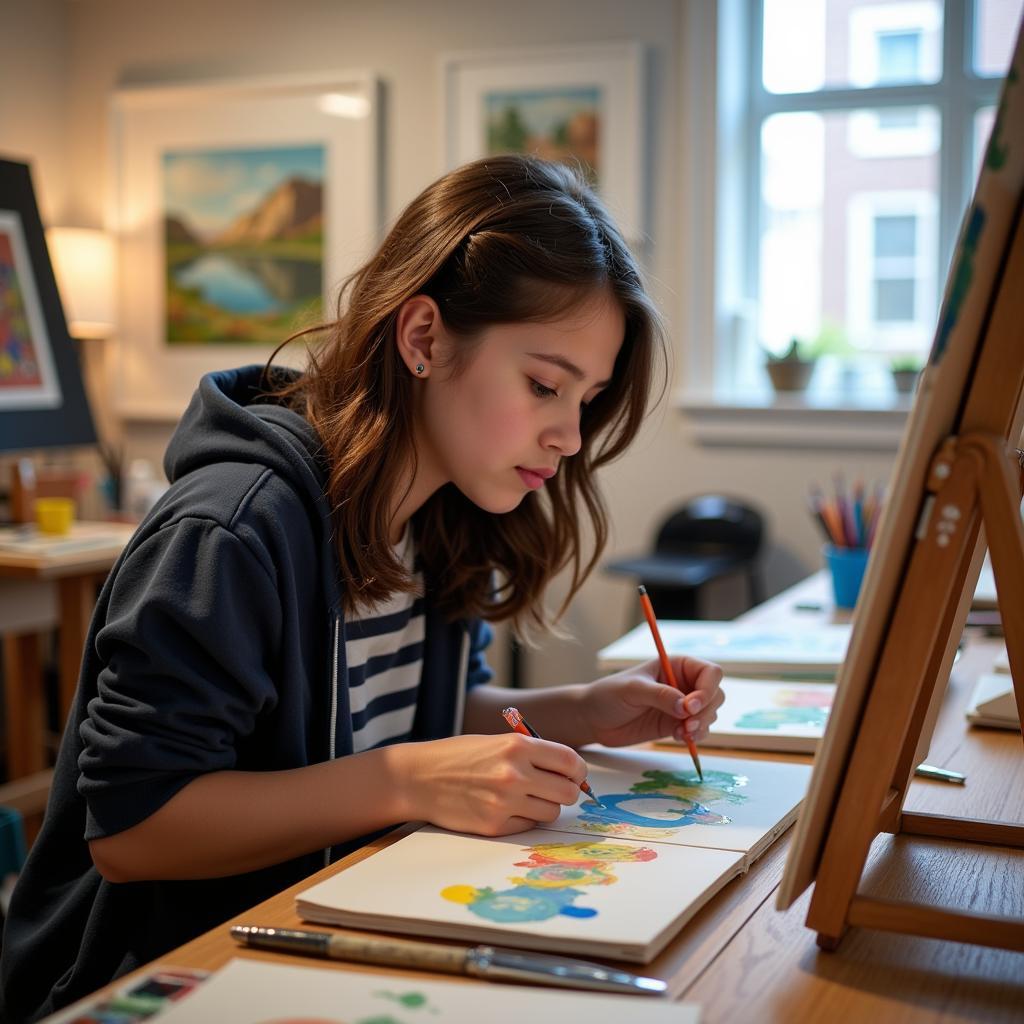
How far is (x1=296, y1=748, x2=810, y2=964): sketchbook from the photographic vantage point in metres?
0.70

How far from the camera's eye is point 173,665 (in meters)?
0.86

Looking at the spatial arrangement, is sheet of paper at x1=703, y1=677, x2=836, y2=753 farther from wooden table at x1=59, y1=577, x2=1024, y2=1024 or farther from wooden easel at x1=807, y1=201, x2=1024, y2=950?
wooden easel at x1=807, y1=201, x2=1024, y2=950

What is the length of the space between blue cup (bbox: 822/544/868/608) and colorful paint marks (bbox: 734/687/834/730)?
579 mm

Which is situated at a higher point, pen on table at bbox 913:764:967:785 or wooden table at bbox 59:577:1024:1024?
wooden table at bbox 59:577:1024:1024

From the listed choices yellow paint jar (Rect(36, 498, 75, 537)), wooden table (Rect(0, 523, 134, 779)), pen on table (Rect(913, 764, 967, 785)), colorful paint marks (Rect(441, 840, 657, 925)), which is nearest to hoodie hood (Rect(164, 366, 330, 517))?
colorful paint marks (Rect(441, 840, 657, 925))

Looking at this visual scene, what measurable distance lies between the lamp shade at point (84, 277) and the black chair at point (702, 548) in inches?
76.9

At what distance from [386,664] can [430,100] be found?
2.83 meters

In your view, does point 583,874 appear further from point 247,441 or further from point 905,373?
point 905,373

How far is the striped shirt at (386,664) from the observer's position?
113cm

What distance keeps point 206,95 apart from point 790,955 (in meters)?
3.75

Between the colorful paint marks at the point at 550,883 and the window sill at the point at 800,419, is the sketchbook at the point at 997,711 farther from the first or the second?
the window sill at the point at 800,419

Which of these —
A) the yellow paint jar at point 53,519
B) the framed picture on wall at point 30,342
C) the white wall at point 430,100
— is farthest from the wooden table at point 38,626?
the white wall at point 430,100

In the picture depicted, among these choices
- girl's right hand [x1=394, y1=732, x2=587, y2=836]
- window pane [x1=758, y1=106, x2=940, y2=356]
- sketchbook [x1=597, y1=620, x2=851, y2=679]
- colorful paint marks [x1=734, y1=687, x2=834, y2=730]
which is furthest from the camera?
window pane [x1=758, y1=106, x2=940, y2=356]

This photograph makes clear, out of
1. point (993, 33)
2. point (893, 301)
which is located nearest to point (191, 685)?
point (893, 301)
